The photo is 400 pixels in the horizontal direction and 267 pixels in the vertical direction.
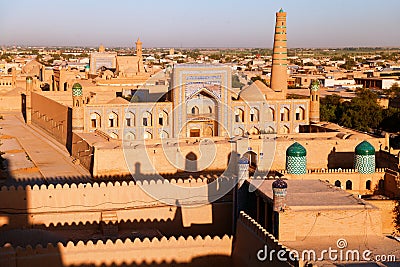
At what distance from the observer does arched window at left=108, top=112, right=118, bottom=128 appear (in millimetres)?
24672

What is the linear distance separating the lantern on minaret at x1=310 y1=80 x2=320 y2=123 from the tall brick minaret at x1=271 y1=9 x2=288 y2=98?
11.8 ft

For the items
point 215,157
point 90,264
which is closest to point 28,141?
point 215,157

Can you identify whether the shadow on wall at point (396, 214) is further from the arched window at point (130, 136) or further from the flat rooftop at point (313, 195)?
the arched window at point (130, 136)

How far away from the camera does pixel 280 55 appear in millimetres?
30984

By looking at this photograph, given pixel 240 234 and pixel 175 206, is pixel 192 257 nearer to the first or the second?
pixel 240 234

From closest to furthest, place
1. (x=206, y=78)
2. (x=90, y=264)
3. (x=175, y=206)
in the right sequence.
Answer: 1. (x=90, y=264)
2. (x=175, y=206)
3. (x=206, y=78)

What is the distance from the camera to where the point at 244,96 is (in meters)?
26.8

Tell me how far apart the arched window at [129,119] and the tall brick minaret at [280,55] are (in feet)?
26.9

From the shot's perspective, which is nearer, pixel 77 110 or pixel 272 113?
pixel 77 110

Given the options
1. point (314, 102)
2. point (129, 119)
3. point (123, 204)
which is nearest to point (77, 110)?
point (129, 119)

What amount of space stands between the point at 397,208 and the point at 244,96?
13382mm

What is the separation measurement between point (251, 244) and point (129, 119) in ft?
48.5

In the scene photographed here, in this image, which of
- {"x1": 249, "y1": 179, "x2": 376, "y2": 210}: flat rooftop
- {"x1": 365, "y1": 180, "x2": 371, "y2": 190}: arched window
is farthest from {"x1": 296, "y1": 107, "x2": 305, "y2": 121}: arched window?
{"x1": 249, "y1": 179, "x2": 376, "y2": 210}: flat rooftop

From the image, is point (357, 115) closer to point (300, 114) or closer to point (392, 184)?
point (300, 114)
